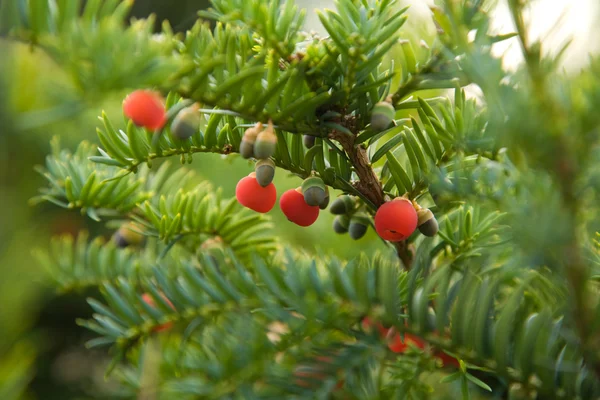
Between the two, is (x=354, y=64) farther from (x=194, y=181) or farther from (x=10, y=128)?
(x=10, y=128)

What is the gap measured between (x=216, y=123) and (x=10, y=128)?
2.47ft

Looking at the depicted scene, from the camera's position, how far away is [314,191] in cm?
29

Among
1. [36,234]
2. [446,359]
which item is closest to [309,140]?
[446,359]

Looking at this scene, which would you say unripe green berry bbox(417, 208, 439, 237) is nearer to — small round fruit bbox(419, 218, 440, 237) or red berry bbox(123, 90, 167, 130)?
small round fruit bbox(419, 218, 440, 237)

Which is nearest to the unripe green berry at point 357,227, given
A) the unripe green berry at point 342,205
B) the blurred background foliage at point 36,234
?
the unripe green berry at point 342,205

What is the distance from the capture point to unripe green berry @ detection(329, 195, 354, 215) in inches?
12.8

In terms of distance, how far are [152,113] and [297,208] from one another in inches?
4.3

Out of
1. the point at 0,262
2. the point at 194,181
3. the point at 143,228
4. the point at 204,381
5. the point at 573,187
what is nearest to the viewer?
the point at 573,187

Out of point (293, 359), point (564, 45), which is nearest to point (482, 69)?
A: point (564, 45)

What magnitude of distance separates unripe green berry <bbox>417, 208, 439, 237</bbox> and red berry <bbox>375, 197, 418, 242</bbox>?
0.03 ft

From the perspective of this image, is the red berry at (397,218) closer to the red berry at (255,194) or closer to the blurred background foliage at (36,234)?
the red berry at (255,194)

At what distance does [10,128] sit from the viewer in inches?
35.4

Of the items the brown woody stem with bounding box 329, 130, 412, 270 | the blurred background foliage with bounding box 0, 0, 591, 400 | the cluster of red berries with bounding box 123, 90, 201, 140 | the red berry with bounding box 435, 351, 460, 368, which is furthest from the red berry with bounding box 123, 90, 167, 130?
the blurred background foliage with bounding box 0, 0, 591, 400

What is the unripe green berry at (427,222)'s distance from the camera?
0.29 metres
